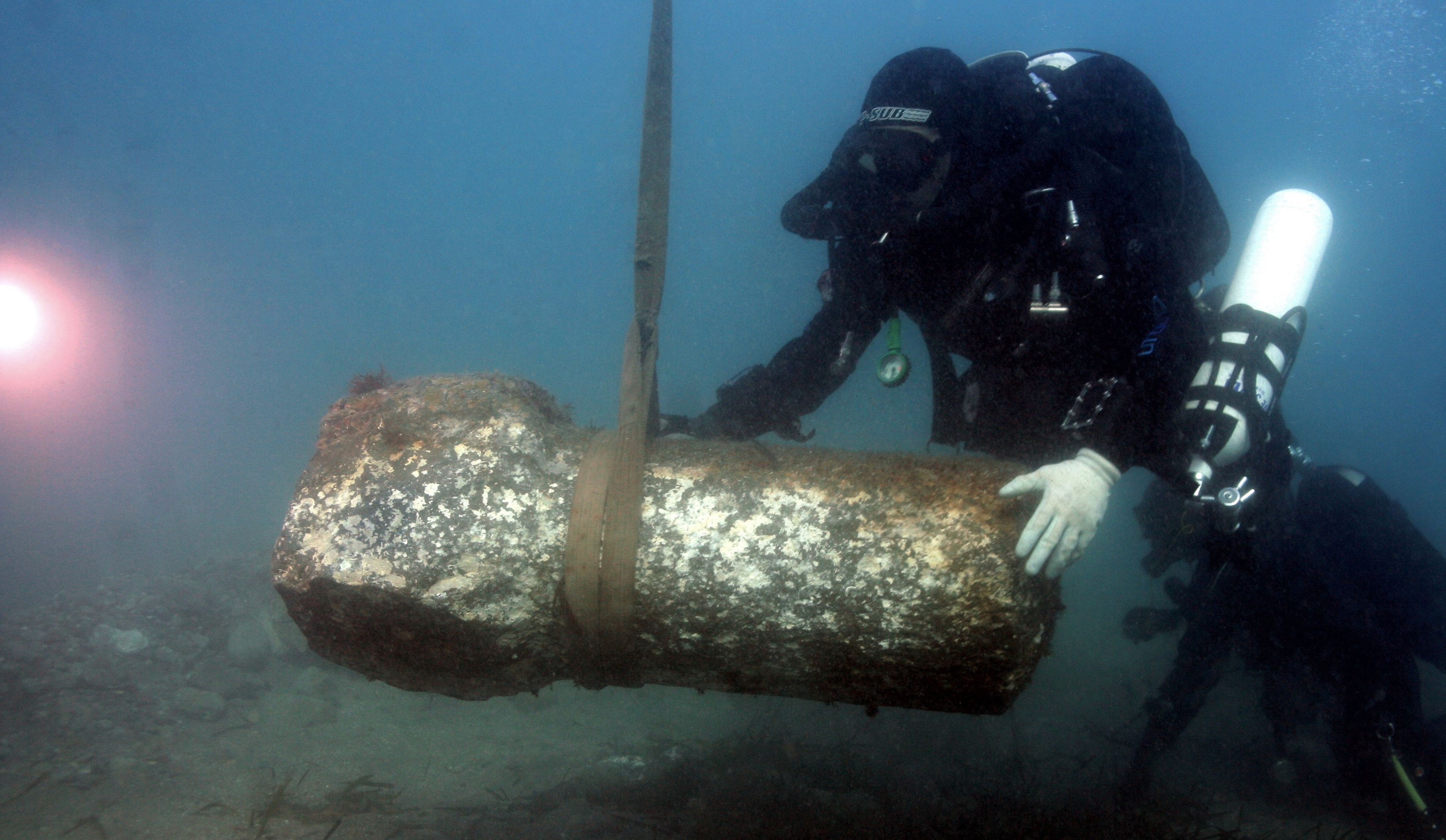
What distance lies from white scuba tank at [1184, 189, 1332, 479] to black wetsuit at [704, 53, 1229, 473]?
0.62 feet

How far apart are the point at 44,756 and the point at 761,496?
8096mm

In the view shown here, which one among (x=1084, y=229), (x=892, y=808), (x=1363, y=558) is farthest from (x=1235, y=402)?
(x=1363, y=558)

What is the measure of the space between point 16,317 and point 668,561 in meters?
35.2

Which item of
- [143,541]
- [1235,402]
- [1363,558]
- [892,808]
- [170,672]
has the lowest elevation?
[143,541]

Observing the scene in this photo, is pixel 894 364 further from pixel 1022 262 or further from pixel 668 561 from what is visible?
pixel 668 561

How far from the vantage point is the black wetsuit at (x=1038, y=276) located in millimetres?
2441

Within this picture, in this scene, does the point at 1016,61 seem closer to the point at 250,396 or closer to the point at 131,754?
the point at 131,754

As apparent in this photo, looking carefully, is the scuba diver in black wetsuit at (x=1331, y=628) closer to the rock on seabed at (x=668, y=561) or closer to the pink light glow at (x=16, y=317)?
the rock on seabed at (x=668, y=561)

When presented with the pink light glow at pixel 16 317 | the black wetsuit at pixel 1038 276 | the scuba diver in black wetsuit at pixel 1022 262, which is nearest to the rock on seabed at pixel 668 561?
the scuba diver in black wetsuit at pixel 1022 262

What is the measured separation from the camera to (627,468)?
2006mm

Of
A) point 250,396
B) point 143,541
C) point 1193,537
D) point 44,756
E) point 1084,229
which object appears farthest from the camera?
point 250,396

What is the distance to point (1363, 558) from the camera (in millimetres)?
6496

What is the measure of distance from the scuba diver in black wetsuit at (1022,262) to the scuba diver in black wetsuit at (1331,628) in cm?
396

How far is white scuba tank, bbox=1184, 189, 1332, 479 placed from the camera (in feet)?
10.0
